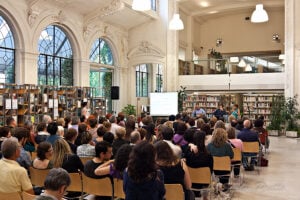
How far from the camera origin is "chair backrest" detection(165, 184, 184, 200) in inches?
143

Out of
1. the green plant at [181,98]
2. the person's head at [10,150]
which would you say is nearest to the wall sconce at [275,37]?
the green plant at [181,98]

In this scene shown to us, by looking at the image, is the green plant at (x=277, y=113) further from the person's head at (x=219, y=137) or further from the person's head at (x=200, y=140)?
the person's head at (x=200, y=140)

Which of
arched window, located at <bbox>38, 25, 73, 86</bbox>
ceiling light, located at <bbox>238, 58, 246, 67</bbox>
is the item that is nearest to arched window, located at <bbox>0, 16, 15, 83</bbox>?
arched window, located at <bbox>38, 25, 73, 86</bbox>

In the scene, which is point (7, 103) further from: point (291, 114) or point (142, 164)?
point (291, 114)

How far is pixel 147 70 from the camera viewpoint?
71.8 ft

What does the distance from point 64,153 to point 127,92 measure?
1437 centimetres

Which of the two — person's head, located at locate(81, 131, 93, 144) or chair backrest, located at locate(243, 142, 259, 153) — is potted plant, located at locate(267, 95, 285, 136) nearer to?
chair backrest, located at locate(243, 142, 259, 153)

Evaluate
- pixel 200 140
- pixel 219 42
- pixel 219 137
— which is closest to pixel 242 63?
pixel 219 42

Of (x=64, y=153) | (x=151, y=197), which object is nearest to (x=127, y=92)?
(x=64, y=153)

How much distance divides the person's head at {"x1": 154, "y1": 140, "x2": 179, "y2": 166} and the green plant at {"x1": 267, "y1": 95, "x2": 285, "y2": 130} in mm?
13020

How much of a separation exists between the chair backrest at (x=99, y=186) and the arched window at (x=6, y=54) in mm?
8454

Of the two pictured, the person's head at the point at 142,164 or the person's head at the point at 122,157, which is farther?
the person's head at the point at 122,157

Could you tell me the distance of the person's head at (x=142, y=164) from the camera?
2811 millimetres

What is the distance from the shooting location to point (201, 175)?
15.8 ft
